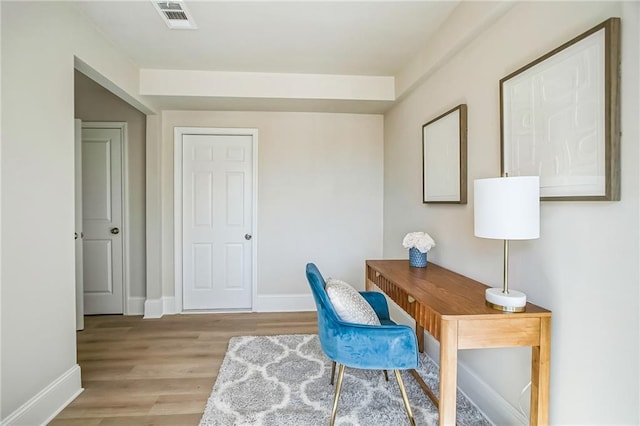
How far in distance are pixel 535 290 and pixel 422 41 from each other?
1.94m

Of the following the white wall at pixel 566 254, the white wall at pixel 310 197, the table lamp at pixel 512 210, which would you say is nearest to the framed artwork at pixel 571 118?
the white wall at pixel 566 254

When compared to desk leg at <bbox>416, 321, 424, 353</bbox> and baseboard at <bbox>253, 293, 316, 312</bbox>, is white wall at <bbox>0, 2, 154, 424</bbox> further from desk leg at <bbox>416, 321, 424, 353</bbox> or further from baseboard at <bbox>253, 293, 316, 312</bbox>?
desk leg at <bbox>416, 321, 424, 353</bbox>

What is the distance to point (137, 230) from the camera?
3.53 m

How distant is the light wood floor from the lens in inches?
73.2

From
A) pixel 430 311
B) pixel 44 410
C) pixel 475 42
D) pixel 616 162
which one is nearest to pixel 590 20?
pixel 616 162

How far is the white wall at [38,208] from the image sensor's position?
5.04 ft

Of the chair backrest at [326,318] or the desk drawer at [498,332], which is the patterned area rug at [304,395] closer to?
the chair backrest at [326,318]

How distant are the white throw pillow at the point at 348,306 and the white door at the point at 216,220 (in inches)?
82.4

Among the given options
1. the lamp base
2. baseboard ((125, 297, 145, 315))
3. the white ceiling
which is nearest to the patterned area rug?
the lamp base

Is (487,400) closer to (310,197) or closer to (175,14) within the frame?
(310,197)

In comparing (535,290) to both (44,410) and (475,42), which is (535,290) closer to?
(475,42)

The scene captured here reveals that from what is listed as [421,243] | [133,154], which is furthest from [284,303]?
[133,154]

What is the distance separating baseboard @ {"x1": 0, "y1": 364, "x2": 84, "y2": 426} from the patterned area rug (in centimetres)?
87

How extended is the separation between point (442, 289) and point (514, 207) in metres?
0.65
